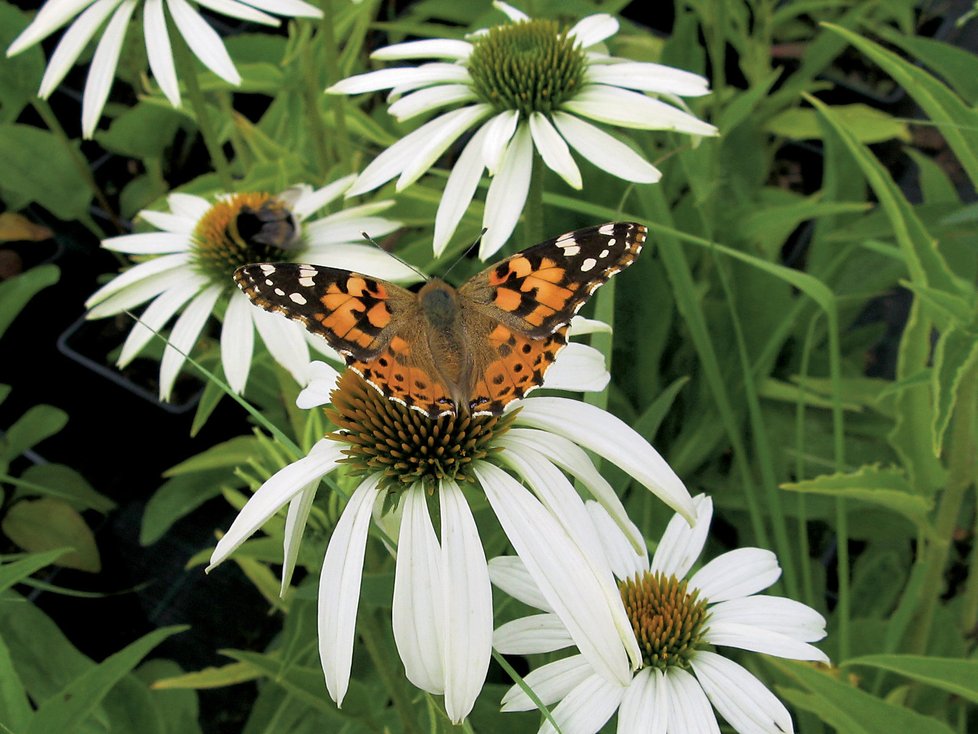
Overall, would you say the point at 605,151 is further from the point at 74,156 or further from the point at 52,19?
the point at 74,156

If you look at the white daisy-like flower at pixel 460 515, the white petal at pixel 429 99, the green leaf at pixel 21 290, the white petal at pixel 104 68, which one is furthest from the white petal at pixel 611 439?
the green leaf at pixel 21 290

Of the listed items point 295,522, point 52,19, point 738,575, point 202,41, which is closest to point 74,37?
point 52,19

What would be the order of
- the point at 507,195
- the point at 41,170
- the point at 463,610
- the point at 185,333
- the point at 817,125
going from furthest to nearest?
the point at 817,125, the point at 41,170, the point at 185,333, the point at 507,195, the point at 463,610

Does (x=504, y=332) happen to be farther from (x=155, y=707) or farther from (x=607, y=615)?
(x=155, y=707)

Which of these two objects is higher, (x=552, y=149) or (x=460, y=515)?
(x=552, y=149)

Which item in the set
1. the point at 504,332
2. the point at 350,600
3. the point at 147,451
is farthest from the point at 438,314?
the point at 147,451

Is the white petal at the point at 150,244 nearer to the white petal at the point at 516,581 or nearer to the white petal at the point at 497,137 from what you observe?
the white petal at the point at 497,137
